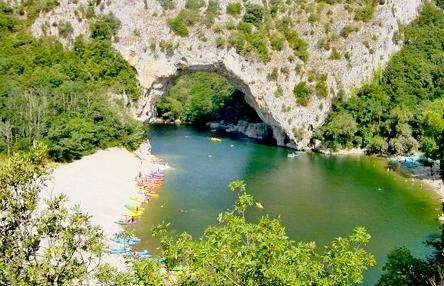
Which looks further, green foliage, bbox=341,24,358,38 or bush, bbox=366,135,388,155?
green foliage, bbox=341,24,358,38

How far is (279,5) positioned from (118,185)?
38831 mm

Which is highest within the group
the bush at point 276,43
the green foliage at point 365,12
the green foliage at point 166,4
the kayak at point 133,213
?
the green foliage at point 365,12

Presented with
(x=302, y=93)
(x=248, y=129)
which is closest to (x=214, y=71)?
(x=302, y=93)

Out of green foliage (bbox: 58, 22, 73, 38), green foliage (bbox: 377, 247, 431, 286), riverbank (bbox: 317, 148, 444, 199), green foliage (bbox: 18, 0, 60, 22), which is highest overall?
green foliage (bbox: 18, 0, 60, 22)

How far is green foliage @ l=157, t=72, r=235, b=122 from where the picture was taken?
97.5 metres

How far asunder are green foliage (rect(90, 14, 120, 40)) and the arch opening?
57.5 feet

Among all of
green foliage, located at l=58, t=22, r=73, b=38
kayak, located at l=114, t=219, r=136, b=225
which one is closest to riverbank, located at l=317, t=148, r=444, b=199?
kayak, located at l=114, t=219, r=136, b=225

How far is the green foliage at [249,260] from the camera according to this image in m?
15.3

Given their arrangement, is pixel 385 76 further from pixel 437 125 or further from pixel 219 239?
pixel 219 239

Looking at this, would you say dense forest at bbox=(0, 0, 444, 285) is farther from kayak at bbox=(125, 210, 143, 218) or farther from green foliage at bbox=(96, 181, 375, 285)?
kayak at bbox=(125, 210, 143, 218)

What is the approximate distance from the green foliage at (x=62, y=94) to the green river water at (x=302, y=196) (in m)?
8.66

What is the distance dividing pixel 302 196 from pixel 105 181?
17.9 metres

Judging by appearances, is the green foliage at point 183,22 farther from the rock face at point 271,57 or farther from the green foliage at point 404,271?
the green foliage at point 404,271

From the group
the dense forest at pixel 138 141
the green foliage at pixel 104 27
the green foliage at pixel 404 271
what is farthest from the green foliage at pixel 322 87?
the green foliage at pixel 404 271
